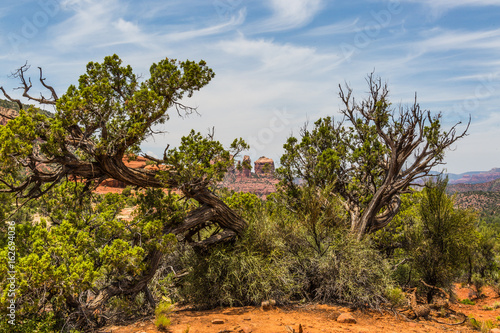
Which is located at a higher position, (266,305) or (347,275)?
(347,275)

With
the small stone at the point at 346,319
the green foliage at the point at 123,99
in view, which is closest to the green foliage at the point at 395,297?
the small stone at the point at 346,319

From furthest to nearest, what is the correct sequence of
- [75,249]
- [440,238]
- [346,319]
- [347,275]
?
1. [440,238]
2. [347,275]
3. [346,319]
4. [75,249]

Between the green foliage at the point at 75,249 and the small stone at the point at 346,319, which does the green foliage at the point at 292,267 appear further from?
the green foliage at the point at 75,249

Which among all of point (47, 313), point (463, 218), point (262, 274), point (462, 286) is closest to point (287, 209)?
point (262, 274)

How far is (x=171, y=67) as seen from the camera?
24.2 ft

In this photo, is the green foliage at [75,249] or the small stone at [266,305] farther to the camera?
the small stone at [266,305]

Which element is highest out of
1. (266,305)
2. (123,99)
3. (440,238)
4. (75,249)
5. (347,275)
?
(123,99)

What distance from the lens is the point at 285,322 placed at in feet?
20.1

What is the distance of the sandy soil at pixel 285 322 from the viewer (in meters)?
5.73

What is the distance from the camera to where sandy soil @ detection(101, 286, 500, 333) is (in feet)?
18.8

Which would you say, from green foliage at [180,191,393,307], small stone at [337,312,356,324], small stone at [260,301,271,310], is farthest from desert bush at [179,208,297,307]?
small stone at [337,312,356,324]

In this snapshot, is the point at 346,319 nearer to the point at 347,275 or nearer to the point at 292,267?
the point at 347,275

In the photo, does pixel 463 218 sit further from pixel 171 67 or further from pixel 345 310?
pixel 171 67

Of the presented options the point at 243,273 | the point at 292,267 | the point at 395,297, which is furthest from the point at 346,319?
the point at 243,273
